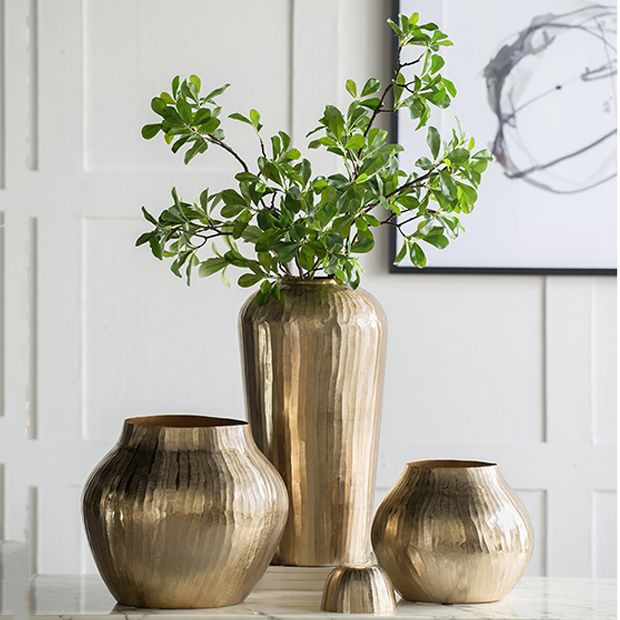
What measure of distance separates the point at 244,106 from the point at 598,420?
102 cm

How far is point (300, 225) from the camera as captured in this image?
1008 millimetres

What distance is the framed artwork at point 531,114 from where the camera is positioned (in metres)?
2.06

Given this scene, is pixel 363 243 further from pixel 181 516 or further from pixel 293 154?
pixel 181 516

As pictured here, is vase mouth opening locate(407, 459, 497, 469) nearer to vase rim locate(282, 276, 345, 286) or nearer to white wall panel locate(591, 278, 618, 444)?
vase rim locate(282, 276, 345, 286)

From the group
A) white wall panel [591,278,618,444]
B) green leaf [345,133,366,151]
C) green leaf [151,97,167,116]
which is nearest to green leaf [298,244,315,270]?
green leaf [345,133,366,151]

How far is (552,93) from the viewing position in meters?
2.07

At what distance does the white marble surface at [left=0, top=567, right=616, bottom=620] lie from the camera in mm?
894

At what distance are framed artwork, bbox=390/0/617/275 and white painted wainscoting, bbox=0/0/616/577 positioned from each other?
8 cm

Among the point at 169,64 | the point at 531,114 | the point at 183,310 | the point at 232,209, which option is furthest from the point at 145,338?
the point at 232,209

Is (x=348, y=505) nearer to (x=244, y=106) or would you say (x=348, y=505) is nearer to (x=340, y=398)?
(x=340, y=398)

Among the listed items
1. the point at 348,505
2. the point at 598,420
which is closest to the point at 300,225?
the point at 348,505

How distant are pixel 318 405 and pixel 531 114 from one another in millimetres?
1249

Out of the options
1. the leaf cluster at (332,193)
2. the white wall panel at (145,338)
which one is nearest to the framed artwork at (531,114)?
the white wall panel at (145,338)

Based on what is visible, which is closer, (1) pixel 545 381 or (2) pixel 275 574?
(2) pixel 275 574
